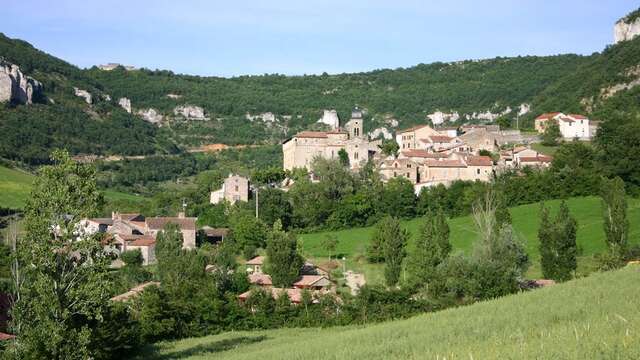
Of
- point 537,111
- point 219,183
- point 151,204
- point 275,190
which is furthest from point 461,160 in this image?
point 537,111

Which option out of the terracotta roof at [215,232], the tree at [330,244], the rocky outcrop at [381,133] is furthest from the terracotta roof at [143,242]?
the rocky outcrop at [381,133]

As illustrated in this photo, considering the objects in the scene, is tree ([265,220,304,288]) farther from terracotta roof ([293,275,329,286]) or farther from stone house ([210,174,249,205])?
stone house ([210,174,249,205])

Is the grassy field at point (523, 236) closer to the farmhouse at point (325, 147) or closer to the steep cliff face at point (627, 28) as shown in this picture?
the farmhouse at point (325, 147)

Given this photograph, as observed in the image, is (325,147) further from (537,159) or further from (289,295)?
(289,295)

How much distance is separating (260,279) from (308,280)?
11.2 ft

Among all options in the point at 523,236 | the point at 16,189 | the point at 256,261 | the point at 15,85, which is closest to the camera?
the point at 523,236

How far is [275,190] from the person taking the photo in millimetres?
82438

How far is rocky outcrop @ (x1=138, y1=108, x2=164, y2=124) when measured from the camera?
18994 centimetres

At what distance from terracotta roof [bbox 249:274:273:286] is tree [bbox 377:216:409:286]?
7.36m

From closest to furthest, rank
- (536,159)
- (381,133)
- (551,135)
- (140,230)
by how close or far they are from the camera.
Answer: (140,230) < (536,159) < (551,135) < (381,133)

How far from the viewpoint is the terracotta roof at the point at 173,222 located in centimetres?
7309

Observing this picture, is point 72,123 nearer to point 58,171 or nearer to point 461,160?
point 461,160

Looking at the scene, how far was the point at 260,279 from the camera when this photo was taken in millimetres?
58656

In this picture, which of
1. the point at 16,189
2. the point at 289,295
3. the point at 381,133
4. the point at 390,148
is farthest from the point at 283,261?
the point at 381,133
